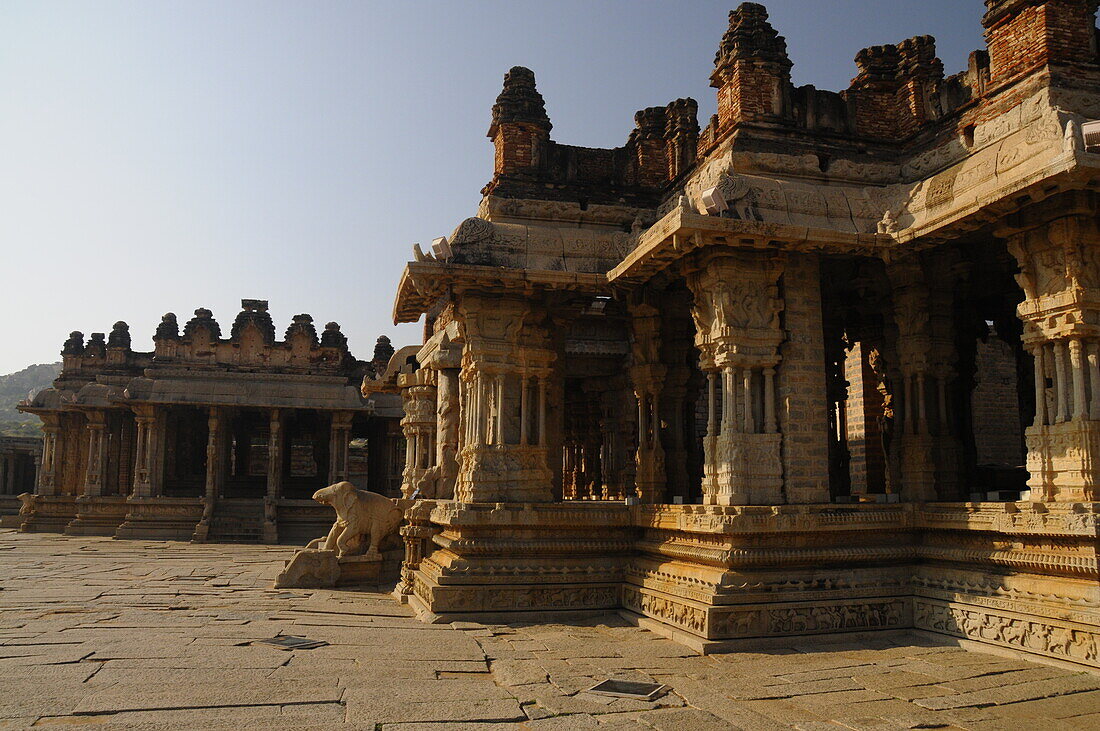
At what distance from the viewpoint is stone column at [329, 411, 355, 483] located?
90.8ft

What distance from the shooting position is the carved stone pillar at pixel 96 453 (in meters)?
28.2

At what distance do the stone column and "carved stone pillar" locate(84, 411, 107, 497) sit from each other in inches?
300

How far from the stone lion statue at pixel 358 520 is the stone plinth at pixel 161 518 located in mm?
Answer: 14253

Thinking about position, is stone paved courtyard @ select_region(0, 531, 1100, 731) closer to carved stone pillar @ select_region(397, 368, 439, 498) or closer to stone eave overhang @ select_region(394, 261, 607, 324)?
stone eave overhang @ select_region(394, 261, 607, 324)

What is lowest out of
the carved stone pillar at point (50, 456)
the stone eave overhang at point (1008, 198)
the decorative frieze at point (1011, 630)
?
the decorative frieze at point (1011, 630)

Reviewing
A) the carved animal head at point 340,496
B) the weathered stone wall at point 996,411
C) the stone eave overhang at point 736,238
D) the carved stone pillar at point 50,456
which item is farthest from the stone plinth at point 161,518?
the weathered stone wall at point 996,411

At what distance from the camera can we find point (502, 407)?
34.2 ft

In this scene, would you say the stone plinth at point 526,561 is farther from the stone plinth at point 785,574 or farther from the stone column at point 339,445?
the stone column at point 339,445

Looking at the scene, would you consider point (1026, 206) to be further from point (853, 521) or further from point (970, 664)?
point (970, 664)

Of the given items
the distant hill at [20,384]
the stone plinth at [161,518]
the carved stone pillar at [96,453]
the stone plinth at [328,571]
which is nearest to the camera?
the stone plinth at [328,571]

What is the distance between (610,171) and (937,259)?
15.4ft

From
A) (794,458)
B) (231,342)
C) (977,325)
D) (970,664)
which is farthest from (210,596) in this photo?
(231,342)

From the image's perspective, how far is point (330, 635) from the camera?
27.9 feet

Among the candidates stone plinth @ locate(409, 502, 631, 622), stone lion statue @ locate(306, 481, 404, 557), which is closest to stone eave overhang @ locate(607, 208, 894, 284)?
stone plinth @ locate(409, 502, 631, 622)
